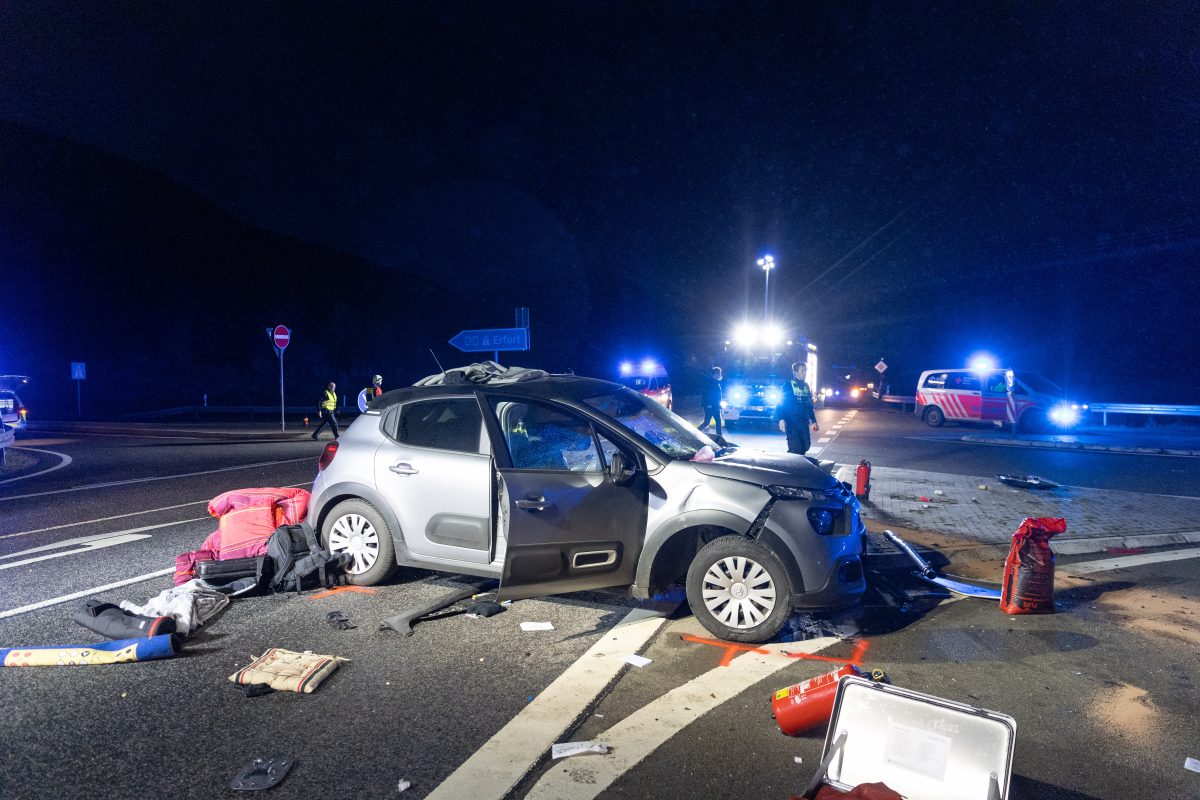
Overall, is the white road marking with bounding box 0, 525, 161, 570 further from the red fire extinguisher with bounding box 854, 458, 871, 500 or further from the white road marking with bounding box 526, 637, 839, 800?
the red fire extinguisher with bounding box 854, 458, 871, 500

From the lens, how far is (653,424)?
5531 mm

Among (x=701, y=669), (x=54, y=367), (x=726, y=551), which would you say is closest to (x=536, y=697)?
(x=701, y=669)

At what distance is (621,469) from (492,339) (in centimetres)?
1076

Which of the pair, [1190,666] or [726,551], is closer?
[1190,666]

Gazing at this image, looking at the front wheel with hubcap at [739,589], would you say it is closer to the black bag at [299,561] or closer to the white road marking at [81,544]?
the black bag at [299,561]

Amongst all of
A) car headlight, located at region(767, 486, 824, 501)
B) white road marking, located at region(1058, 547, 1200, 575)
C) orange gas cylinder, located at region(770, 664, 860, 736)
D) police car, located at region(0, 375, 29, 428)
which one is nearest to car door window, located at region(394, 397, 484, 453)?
car headlight, located at region(767, 486, 824, 501)

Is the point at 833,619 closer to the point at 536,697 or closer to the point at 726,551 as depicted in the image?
the point at 726,551

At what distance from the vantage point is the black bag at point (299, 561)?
5.61 metres

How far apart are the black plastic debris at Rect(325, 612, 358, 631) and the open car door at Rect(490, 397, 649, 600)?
123 centimetres

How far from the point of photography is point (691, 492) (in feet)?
15.4

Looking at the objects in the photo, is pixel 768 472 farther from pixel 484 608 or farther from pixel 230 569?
pixel 230 569

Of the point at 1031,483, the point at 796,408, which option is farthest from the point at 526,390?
the point at 1031,483

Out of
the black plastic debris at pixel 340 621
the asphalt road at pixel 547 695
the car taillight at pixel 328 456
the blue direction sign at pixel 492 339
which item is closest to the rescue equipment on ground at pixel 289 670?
the asphalt road at pixel 547 695

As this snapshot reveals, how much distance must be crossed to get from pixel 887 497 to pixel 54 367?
54.5m
